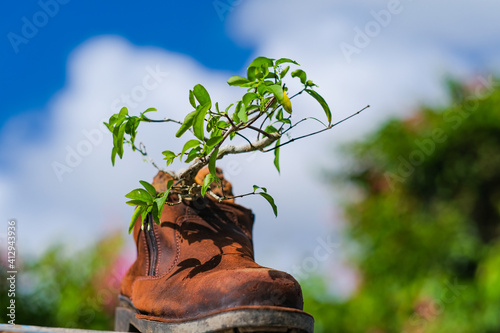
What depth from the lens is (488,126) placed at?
5289 millimetres

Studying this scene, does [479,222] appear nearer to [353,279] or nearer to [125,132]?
[353,279]

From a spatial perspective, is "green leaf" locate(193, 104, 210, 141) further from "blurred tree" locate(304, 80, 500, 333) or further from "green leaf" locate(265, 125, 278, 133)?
"blurred tree" locate(304, 80, 500, 333)

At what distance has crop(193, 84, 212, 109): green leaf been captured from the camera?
1177mm

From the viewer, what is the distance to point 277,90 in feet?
3.63

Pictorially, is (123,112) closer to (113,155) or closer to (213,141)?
(113,155)

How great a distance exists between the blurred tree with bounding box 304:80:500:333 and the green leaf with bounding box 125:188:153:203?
3.56 m

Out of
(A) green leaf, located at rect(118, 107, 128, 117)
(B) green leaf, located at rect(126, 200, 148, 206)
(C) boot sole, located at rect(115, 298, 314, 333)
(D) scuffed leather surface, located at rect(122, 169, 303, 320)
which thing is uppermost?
(A) green leaf, located at rect(118, 107, 128, 117)

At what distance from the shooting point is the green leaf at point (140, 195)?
1.24m

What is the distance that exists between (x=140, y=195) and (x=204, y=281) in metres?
0.24

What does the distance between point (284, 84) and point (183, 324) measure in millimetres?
551

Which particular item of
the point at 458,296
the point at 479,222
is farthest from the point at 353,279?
the point at 479,222

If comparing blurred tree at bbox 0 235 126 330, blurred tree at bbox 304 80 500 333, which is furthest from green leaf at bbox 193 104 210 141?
blurred tree at bbox 304 80 500 333

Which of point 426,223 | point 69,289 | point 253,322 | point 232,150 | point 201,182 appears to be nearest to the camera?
point 253,322

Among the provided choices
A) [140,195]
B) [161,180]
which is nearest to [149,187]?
[140,195]
